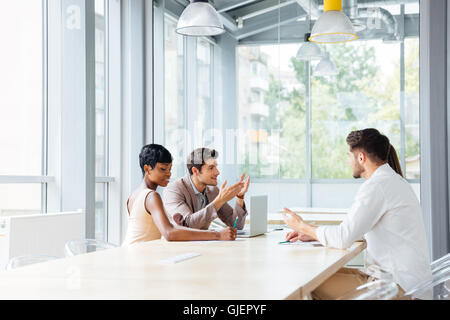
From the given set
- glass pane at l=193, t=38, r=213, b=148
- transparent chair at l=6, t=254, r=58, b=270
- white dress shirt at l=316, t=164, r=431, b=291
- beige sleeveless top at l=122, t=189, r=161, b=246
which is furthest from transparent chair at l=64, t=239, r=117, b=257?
glass pane at l=193, t=38, r=213, b=148

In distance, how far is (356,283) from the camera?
3.01 m

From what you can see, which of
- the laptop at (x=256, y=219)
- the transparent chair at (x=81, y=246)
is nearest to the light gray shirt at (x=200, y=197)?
the laptop at (x=256, y=219)

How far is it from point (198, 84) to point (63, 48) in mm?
1739

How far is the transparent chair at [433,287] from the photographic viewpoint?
8.48 ft

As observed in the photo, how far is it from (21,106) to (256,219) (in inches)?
88.2

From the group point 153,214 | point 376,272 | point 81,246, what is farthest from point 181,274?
point 81,246

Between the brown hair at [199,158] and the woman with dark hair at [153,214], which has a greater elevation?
the brown hair at [199,158]

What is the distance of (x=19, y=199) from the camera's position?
182 inches

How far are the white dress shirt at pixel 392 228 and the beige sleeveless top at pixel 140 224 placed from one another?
1.28m

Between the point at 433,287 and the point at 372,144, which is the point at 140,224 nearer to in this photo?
the point at 372,144

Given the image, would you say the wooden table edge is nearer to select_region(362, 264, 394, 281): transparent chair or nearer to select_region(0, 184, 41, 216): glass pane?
select_region(362, 264, 394, 281): transparent chair

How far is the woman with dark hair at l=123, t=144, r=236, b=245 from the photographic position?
3.45 m

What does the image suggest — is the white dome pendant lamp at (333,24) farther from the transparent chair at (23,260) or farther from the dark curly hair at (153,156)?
the transparent chair at (23,260)
